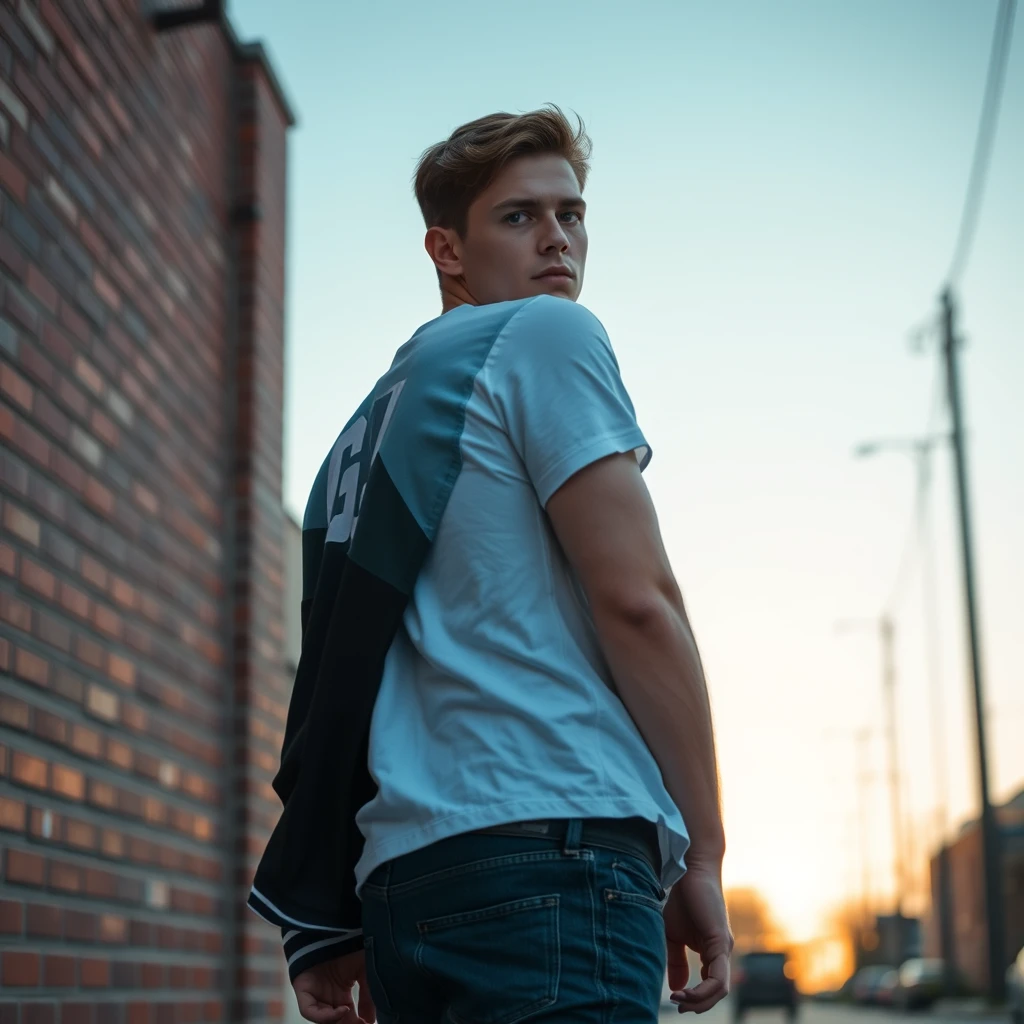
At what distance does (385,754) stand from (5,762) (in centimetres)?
168

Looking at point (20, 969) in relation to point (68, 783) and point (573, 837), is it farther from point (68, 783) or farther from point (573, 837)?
point (573, 837)

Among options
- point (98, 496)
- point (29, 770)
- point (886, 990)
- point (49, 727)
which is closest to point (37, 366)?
point (98, 496)

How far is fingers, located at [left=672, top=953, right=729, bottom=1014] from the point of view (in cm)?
179

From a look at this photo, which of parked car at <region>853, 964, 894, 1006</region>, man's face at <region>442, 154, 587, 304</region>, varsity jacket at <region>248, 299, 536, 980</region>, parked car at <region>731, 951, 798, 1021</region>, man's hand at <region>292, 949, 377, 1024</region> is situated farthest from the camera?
parked car at <region>853, 964, 894, 1006</region>

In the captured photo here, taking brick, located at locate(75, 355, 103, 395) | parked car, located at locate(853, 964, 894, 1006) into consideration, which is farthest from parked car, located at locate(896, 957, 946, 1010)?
brick, located at locate(75, 355, 103, 395)

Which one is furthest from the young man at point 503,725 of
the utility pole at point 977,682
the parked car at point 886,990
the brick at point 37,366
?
the parked car at point 886,990

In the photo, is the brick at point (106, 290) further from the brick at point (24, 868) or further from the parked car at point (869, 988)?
the parked car at point (869, 988)

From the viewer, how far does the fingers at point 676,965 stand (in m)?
1.98

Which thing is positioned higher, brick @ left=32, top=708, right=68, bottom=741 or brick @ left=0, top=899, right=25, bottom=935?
brick @ left=32, top=708, right=68, bottom=741

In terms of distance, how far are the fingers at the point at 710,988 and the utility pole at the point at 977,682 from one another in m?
19.9

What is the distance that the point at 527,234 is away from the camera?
218 cm

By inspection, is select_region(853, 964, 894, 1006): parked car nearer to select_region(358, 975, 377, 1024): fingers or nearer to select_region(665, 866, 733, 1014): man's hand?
select_region(358, 975, 377, 1024): fingers

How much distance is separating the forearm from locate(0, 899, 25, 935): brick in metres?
1.86

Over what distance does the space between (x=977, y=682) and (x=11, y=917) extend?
19250 mm
